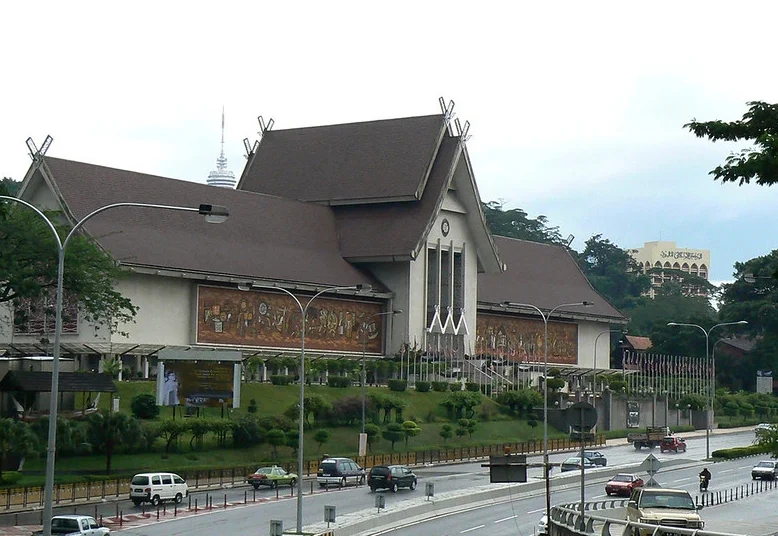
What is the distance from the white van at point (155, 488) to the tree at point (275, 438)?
13.9 meters

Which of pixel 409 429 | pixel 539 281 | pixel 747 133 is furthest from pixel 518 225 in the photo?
pixel 747 133

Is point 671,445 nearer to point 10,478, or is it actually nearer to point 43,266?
point 43,266

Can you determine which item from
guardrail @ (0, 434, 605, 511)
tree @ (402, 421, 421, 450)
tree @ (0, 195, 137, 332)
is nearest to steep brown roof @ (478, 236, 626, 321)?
guardrail @ (0, 434, 605, 511)

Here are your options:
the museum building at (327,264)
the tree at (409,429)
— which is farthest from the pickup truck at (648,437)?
the tree at (409,429)

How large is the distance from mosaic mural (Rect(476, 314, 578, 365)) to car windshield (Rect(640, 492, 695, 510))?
2612 inches

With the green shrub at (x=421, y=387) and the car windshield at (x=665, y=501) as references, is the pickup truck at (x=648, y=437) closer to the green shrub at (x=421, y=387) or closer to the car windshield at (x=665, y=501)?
the green shrub at (x=421, y=387)

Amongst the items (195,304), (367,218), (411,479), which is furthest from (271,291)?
(411,479)

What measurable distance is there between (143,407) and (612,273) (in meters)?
127

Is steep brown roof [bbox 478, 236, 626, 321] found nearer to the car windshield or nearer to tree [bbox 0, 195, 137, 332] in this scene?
tree [bbox 0, 195, 137, 332]

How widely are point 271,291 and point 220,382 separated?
594 inches

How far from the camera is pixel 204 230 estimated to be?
83312mm

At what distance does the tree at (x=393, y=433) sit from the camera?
7462 cm

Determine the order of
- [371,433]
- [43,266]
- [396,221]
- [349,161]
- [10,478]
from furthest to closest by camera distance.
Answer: [349,161] < [396,221] < [371,433] < [43,266] < [10,478]

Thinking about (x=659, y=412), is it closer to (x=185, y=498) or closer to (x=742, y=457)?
(x=742, y=457)
